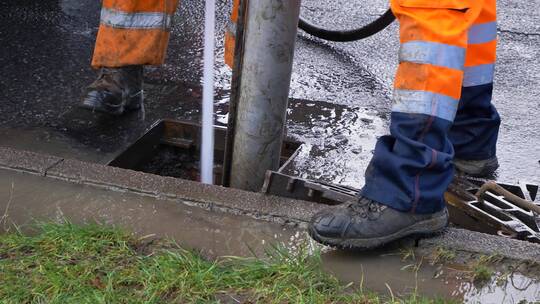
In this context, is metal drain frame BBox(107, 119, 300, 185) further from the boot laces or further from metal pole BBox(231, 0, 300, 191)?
the boot laces

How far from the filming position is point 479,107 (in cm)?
274

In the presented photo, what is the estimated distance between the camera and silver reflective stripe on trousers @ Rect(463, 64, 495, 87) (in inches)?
105

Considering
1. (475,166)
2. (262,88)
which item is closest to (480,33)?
(475,166)

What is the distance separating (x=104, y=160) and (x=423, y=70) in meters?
1.36

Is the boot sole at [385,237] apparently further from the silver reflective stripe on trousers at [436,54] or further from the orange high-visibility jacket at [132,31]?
the orange high-visibility jacket at [132,31]

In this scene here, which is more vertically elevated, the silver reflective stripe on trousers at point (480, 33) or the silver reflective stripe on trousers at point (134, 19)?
the silver reflective stripe on trousers at point (480, 33)

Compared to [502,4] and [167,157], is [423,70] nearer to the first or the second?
[167,157]

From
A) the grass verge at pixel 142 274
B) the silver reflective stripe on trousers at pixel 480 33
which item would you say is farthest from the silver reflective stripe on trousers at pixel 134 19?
the silver reflective stripe on trousers at pixel 480 33

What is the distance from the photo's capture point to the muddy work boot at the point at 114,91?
10.5 feet

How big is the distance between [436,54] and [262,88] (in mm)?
627

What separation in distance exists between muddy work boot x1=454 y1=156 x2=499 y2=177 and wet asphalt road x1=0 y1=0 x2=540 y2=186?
0.18 metres

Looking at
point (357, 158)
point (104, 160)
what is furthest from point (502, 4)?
point (104, 160)

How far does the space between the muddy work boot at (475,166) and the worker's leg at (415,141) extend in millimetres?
665

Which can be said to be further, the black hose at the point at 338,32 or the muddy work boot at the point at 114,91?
the black hose at the point at 338,32
